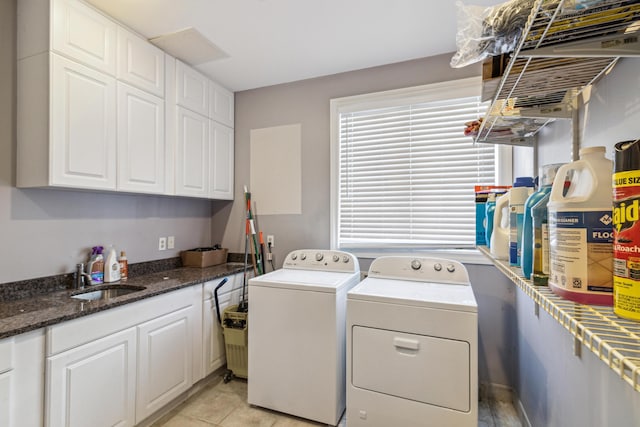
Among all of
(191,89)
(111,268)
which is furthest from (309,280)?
(191,89)

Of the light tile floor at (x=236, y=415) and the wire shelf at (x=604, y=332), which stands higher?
the wire shelf at (x=604, y=332)

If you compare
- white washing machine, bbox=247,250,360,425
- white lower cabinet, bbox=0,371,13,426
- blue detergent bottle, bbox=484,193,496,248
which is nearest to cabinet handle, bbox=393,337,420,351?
white washing machine, bbox=247,250,360,425

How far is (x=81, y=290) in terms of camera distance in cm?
196

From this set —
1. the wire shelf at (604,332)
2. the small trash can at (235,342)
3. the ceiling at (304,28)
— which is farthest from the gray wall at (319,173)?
the wire shelf at (604,332)

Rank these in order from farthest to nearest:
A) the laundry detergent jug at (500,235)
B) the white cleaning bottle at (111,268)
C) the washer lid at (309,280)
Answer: the white cleaning bottle at (111,268) → the washer lid at (309,280) → the laundry detergent jug at (500,235)

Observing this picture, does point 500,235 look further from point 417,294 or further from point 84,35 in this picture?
point 84,35

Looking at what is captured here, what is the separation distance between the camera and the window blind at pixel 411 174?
7.77 ft

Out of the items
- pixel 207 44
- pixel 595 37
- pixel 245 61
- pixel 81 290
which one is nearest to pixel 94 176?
pixel 81 290

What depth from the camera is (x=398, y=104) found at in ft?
8.33

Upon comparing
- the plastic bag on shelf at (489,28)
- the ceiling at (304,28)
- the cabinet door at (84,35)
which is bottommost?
the plastic bag on shelf at (489,28)

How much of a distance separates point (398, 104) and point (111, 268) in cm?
248

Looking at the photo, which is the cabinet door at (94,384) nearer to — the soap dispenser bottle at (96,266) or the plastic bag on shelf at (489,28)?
the soap dispenser bottle at (96,266)

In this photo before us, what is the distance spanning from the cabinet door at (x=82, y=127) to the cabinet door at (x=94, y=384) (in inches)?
35.8

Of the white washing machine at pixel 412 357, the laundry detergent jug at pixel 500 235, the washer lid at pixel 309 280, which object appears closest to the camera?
the laundry detergent jug at pixel 500 235
